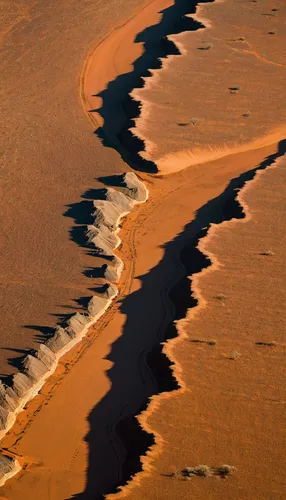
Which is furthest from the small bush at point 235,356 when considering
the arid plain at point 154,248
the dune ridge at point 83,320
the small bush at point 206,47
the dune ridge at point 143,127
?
the small bush at point 206,47

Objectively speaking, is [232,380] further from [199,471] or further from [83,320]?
[83,320]

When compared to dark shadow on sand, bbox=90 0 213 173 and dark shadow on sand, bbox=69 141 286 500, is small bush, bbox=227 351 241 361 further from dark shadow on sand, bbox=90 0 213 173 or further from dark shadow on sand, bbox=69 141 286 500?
dark shadow on sand, bbox=90 0 213 173

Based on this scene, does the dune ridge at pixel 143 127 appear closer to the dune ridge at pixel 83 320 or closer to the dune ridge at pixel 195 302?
the dune ridge at pixel 83 320

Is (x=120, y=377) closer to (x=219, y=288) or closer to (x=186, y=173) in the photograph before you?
(x=219, y=288)

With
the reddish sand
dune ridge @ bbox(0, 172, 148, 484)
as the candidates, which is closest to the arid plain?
the reddish sand

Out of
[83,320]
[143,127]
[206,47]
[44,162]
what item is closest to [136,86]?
[143,127]
